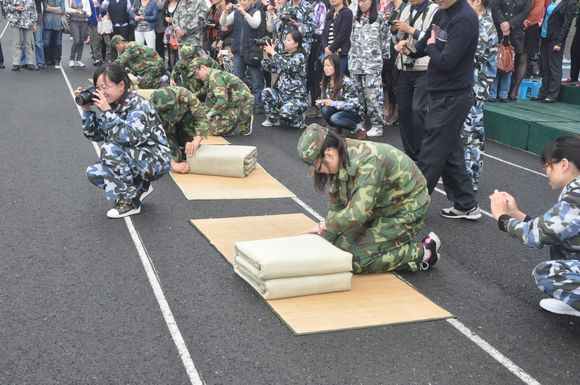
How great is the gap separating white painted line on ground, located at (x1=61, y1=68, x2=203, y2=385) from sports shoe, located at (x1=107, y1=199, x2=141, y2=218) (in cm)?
5

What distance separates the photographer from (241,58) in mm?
8992

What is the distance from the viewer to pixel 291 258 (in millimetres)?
3305

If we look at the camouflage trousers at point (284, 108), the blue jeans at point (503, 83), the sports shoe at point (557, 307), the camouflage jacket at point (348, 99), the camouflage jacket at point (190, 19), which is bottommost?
the sports shoe at point (557, 307)

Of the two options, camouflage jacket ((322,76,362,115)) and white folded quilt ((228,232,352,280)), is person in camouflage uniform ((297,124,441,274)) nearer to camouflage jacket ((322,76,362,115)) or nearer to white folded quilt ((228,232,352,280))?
white folded quilt ((228,232,352,280))

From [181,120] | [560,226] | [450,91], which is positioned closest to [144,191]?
[181,120]

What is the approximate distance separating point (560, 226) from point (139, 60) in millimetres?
6492

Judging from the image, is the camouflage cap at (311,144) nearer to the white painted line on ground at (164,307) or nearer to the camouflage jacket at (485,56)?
the white painted line on ground at (164,307)

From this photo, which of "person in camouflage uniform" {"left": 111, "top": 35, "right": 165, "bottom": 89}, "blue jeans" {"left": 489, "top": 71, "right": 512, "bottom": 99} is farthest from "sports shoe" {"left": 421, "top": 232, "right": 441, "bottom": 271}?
"person in camouflage uniform" {"left": 111, "top": 35, "right": 165, "bottom": 89}

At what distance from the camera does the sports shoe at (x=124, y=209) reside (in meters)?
4.61

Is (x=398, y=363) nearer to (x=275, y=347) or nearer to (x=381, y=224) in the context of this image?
(x=275, y=347)

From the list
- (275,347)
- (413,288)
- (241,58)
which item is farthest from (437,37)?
(241,58)

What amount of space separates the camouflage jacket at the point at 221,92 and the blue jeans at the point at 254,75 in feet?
4.72

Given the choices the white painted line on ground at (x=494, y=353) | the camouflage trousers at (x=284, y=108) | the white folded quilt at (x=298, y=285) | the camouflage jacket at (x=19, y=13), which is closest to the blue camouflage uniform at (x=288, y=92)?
the camouflage trousers at (x=284, y=108)

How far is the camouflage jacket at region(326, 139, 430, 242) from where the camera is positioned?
11.5 ft
